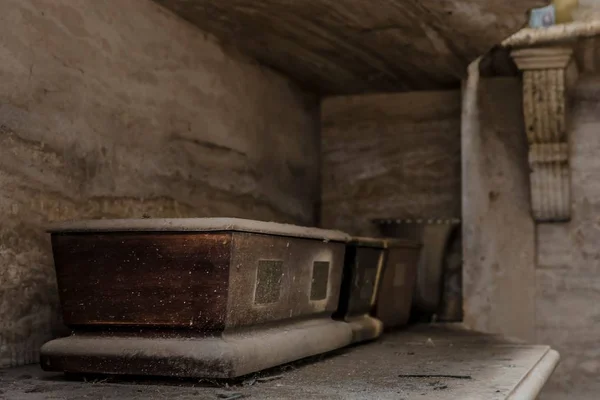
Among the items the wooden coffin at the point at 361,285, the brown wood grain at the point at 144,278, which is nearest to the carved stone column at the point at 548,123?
the wooden coffin at the point at 361,285

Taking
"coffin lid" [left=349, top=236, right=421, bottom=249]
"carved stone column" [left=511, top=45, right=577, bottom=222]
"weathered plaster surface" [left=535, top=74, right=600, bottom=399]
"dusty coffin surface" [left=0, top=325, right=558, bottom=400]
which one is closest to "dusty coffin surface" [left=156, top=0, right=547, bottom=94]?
"carved stone column" [left=511, top=45, right=577, bottom=222]

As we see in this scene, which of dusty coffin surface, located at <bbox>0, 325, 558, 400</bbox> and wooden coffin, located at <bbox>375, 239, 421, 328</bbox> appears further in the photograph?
wooden coffin, located at <bbox>375, 239, 421, 328</bbox>

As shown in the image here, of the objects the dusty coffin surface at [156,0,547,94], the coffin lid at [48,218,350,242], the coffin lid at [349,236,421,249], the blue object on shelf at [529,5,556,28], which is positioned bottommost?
the coffin lid at [48,218,350,242]

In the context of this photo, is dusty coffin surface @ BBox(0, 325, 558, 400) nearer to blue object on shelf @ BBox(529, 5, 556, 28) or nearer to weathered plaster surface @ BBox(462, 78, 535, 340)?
weathered plaster surface @ BBox(462, 78, 535, 340)

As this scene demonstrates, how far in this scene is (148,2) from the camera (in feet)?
6.56

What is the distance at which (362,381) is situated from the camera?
56.5 inches

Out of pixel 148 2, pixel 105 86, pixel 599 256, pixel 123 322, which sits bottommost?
pixel 123 322

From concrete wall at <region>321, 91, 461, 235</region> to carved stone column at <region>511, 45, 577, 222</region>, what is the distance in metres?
0.31

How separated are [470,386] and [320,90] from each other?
1761 millimetres

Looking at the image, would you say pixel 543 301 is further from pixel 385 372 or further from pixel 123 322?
pixel 123 322

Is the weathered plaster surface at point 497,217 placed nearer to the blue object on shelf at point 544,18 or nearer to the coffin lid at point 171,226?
the blue object on shelf at point 544,18

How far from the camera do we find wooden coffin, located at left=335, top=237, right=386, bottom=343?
6.64 ft

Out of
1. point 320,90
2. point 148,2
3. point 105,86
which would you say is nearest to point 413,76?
point 320,90

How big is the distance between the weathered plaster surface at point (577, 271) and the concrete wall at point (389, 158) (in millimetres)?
407
